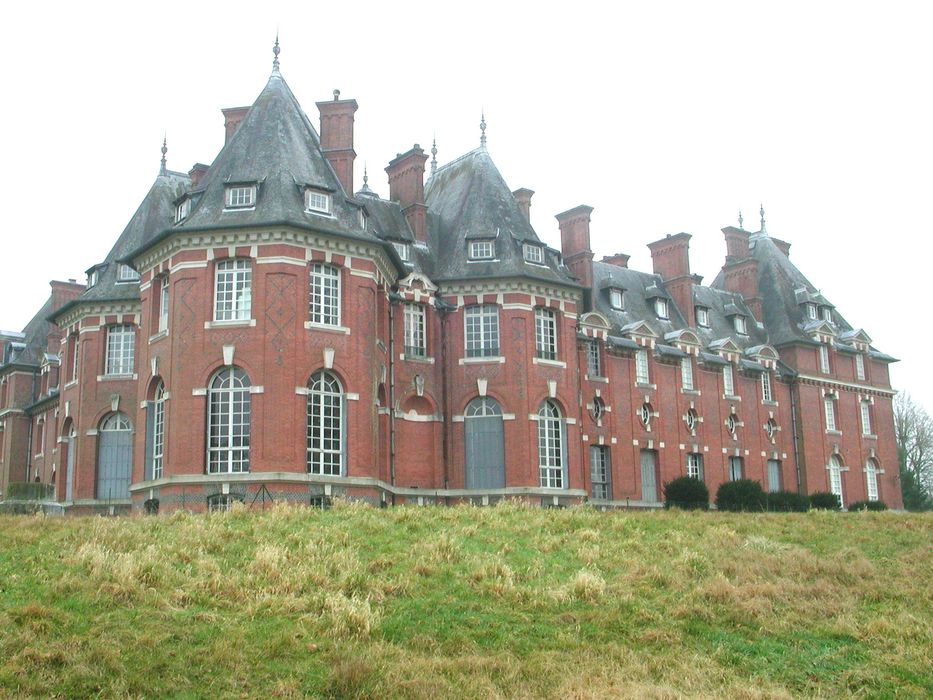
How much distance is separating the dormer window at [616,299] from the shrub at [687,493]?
8.01 m

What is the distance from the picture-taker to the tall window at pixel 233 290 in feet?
107

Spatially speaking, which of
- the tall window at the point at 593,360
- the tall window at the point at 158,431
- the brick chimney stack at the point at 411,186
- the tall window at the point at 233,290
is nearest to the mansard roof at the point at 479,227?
the brick chimney stack at the point at 411,186

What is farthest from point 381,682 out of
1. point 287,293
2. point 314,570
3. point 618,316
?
point 618,316

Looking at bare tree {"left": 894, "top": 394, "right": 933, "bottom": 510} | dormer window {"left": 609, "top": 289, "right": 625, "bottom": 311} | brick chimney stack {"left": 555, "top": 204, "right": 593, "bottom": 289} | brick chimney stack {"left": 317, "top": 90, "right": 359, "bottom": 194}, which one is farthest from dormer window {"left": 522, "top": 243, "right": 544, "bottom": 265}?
bare tree {"left": 894, "top": 394, "right": 933, "bottom": 510}

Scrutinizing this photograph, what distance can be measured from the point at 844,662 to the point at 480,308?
23595mm

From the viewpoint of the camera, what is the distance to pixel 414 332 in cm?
3834

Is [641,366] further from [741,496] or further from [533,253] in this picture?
[533,253]

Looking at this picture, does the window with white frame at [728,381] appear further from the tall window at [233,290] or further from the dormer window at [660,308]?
the tall window at [233,290]

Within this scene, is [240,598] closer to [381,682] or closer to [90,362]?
[381,682]

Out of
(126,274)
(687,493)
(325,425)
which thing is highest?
(126,274)

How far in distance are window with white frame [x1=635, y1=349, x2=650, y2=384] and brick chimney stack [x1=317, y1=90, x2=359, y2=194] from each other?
50.8ft

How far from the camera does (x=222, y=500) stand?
101 ft

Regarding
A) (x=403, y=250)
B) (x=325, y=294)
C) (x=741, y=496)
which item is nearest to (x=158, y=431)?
(x=325, y=294)

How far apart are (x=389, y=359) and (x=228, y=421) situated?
7.20 meters
